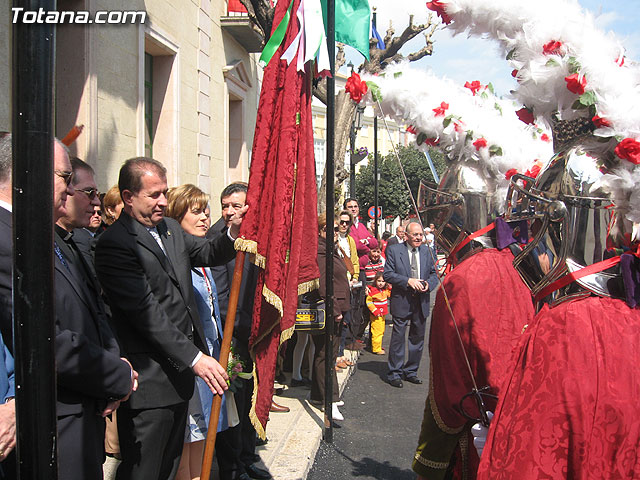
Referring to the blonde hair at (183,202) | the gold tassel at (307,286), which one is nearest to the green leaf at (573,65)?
the gold tassel at (307,286)

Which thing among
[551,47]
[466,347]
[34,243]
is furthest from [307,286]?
[34,243]

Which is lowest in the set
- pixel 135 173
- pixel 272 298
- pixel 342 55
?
pixel 272 298

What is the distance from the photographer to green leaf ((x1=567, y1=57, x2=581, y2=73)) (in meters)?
1.82

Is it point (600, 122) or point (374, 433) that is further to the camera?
point (374, 433)

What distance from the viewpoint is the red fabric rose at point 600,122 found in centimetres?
171

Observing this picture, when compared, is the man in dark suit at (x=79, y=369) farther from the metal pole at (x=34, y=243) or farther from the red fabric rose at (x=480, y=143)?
the red fabric rose at (x=480, y=143)

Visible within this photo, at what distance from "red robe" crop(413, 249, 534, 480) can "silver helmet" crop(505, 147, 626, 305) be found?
0.59 meters

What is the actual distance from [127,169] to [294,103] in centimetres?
92

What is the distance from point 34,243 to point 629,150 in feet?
5.03

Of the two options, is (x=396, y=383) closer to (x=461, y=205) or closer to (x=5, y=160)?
(x=461, y=205)

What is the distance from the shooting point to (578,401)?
4.85 ft

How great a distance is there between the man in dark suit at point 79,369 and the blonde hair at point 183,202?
1403 millimetres

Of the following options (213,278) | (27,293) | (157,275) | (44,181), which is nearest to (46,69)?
(44,181)

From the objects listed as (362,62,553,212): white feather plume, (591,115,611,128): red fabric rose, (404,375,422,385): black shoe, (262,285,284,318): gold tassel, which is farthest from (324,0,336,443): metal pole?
(591,115,611,128): red fabric rose
